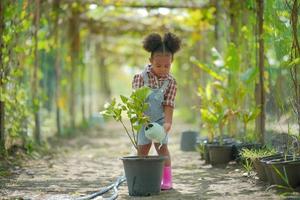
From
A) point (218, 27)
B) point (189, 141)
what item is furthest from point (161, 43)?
point (218, 27)

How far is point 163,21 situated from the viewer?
1719cm

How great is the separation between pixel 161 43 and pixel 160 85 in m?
0.43

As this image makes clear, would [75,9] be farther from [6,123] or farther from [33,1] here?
[6,123]

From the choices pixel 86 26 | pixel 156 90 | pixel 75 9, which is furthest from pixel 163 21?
pixel 156 90

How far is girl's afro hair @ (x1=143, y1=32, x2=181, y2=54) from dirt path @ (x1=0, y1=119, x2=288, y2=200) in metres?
1.45

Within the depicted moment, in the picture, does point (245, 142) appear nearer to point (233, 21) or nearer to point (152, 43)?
point (152, 43)

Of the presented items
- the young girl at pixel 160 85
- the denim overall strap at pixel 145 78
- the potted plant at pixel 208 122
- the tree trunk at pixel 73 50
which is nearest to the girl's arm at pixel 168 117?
the young girl at pixel 160 85

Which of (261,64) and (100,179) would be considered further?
(261,64)

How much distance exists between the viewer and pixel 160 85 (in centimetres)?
590

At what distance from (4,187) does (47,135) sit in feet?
21.9

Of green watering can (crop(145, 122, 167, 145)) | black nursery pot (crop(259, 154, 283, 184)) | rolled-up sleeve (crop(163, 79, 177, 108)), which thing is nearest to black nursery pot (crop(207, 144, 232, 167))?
black nursery pot (crop(259, 154, 283, 184))

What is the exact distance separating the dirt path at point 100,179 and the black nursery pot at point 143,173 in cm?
12

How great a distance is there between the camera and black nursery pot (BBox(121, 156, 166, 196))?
521cm

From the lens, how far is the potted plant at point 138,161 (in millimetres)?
5203
